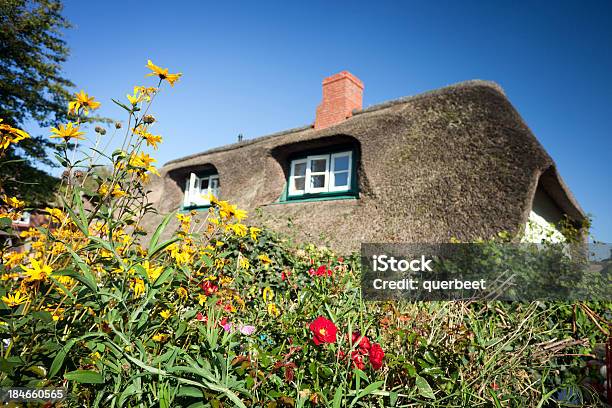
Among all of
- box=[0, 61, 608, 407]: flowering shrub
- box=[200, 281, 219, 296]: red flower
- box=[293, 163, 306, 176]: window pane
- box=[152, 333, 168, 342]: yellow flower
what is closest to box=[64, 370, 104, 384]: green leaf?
box=[0, 61, 608, 407]: flowering shrub

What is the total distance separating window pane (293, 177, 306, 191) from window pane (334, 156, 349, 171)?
990 millimetres

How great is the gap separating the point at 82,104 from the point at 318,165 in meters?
7.85

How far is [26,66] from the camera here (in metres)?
12.0

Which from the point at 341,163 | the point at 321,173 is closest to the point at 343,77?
the point at 341,163

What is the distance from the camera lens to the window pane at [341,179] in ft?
28.5

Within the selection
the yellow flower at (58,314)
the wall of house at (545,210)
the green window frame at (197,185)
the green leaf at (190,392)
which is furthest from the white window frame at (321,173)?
the green leaf at (190,392)

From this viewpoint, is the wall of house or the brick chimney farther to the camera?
the brick chimney

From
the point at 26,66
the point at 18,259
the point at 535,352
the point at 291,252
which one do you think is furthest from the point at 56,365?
the point at 26,66

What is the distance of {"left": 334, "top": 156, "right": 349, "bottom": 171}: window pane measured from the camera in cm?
885

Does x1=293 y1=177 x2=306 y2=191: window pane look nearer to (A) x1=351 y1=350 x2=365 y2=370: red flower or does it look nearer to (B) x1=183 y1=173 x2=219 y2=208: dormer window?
(B) x1=183 y1=173 x2=219 y2=208: dormer window

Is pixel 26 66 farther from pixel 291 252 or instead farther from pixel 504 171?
pixel 504 171

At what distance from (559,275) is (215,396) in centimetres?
363

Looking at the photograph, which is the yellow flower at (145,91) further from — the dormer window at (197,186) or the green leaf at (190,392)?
the dormer window at (197,186)

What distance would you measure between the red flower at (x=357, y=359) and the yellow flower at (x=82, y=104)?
1479 mm
